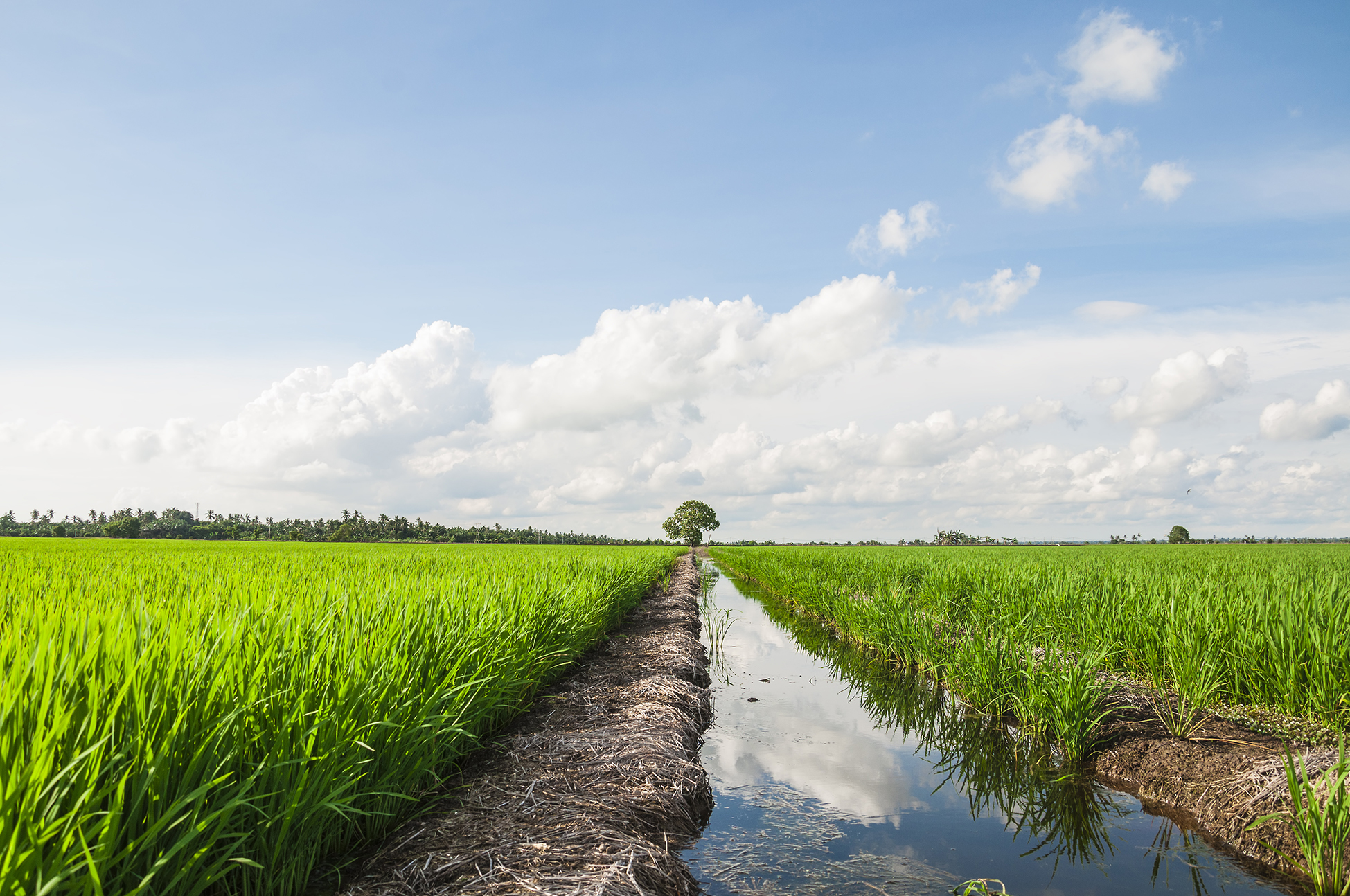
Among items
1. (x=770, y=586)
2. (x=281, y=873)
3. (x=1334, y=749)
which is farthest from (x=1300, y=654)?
(x=770, y=586)

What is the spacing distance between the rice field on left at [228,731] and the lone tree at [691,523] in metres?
94.2

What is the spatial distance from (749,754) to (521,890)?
10.8ft

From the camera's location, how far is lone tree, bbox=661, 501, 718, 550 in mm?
98562

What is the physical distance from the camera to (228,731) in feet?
7.44

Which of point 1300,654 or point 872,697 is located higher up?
point 1300,654

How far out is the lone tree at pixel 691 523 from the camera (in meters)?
98.6

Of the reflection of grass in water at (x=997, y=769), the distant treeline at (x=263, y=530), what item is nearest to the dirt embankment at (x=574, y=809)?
the reflection of grass in water at (x=997, y=769)

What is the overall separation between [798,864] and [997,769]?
2458 millimetres

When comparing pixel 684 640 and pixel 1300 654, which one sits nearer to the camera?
pixel 1300 654

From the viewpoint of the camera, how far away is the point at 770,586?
20703 mm

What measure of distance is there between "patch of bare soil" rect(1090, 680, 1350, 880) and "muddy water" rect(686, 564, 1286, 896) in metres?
0.17

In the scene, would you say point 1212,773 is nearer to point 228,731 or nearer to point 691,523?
point 228,731

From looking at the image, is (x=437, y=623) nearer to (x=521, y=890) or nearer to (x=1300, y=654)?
(x=521, y=890)

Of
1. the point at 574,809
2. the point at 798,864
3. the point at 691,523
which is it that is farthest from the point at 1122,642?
the point at 691,523
